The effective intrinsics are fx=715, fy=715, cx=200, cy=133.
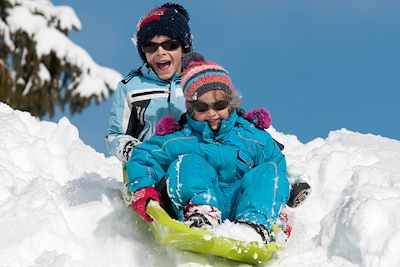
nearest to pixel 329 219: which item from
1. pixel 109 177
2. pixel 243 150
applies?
pixel 243 150

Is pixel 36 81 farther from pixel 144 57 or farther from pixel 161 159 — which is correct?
pixel 161 159

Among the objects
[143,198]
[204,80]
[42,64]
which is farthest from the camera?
[42,64]

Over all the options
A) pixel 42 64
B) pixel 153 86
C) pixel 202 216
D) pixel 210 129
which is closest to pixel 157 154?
pixel 210 129

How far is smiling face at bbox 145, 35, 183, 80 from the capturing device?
4.66 meters

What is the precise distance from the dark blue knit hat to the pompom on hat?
1.91ft

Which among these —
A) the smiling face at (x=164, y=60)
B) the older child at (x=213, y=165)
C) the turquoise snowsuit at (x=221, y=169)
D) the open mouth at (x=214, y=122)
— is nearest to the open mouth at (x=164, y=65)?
the smiling face at (x=164, y=60)

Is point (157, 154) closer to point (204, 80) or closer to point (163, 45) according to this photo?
point (204, 80)

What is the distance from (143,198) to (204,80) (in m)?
0.79

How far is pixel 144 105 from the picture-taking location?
15.4ft

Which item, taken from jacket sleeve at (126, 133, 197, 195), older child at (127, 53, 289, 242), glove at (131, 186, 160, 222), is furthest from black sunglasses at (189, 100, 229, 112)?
glove at (131, 186, 160, 222)

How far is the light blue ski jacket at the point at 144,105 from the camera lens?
4.69 meters

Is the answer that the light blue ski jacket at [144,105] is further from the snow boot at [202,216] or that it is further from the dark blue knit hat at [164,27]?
the snow boot at [202,216]

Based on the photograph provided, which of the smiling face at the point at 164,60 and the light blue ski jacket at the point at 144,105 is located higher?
the smiling face at the point at 164,60

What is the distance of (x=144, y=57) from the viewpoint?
4.86m
